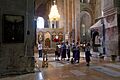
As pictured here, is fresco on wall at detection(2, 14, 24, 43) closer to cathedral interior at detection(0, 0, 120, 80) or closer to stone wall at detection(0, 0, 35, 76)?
cathedral interior at detection(0, 0, 120, 80)

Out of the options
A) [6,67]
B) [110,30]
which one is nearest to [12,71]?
[6,67]

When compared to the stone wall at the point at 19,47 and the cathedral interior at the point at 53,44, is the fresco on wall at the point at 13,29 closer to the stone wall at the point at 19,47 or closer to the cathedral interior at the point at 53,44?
the cathedral interior at the point at 53,44

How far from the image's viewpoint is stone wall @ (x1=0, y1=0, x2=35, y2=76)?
32.7 ft

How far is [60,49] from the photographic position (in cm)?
1792

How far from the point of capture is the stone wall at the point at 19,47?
32.7 feet

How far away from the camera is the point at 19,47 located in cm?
1027

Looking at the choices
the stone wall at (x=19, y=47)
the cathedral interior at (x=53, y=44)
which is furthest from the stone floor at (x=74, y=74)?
the stone wall at (x=19, y=47)

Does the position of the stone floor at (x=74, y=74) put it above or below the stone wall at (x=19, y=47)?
below

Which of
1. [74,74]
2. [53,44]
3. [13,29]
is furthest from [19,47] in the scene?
[53,44]

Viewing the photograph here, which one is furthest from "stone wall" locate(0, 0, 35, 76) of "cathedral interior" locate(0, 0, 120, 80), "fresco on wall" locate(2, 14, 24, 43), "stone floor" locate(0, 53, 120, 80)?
"stone floor" locate(0, 53, 120, 80)

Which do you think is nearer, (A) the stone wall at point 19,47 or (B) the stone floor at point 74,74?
(B) the stone floor at point 74,74

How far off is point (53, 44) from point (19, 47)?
25.5 meters

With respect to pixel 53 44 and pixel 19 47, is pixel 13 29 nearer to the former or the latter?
pixel 19 47

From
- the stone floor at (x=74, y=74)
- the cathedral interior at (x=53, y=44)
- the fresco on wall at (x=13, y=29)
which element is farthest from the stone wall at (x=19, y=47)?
the stone floor at (x=74, y=74)
